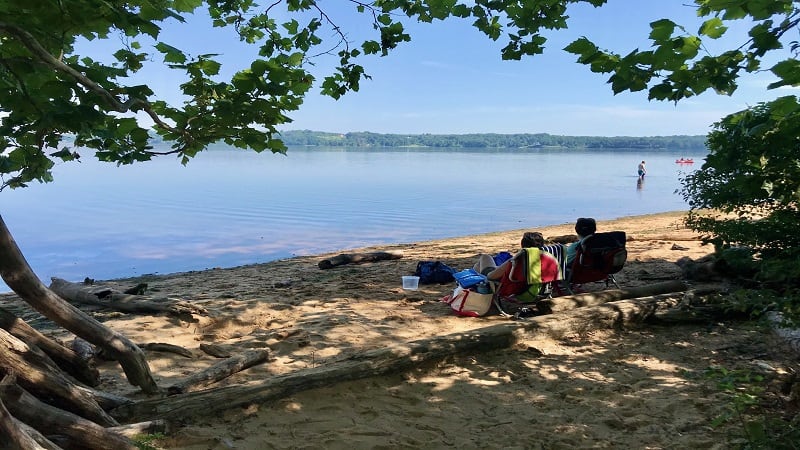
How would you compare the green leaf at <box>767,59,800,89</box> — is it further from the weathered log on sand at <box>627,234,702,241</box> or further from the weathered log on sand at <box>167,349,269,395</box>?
the weathered log on sand at <box>627,234,702,241</box>

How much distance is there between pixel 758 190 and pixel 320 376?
3702 millimetres

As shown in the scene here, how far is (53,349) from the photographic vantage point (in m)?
3.23

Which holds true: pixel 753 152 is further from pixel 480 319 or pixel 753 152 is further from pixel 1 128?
pixel 1 128

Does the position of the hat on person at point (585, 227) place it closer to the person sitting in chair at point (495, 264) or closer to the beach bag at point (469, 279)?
the person sitting in chair at point (495, 264)

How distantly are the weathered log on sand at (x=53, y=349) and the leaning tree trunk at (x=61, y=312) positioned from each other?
13cm

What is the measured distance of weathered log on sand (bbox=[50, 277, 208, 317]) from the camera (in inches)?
242

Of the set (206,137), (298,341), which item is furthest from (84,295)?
(206,137)

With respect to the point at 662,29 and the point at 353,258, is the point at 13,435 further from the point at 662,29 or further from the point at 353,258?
the point at 353,258

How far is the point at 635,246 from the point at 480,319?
626 centimetres

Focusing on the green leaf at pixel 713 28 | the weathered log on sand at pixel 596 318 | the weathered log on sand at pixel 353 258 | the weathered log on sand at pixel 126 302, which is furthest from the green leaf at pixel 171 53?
the weathered log on sand at pixel 353 258

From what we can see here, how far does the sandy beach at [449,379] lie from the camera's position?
329cm

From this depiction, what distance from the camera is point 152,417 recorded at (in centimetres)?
312

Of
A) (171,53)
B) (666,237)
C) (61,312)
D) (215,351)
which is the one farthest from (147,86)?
(666,237)

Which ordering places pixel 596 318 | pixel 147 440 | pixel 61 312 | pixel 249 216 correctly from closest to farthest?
pixel 147 440 → pixel 61 312 → pixel 596 318 → pixel 249 216
